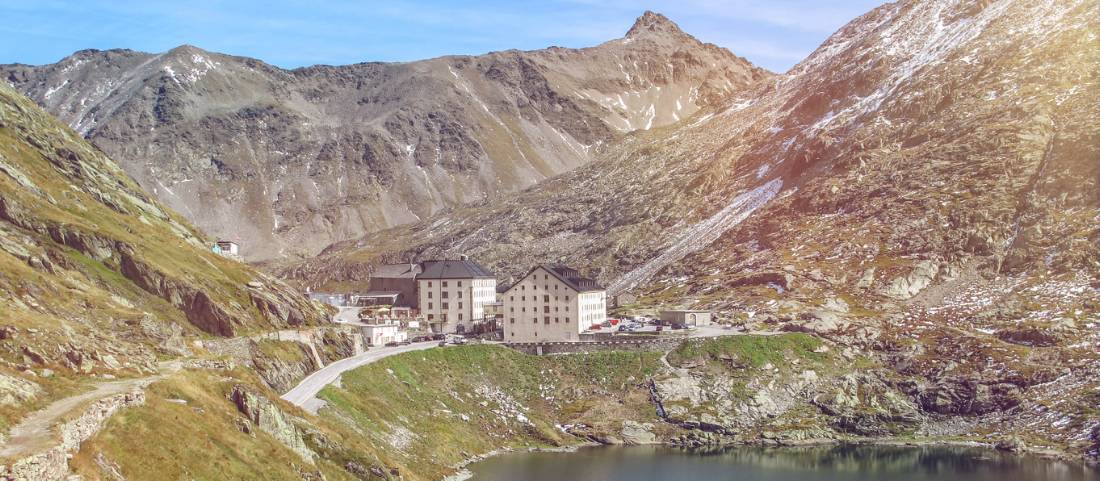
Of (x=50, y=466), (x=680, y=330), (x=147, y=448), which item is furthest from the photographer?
(x=680, y=330)

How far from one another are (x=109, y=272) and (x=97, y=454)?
56.3 metres

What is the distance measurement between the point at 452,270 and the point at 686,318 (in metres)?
36.7

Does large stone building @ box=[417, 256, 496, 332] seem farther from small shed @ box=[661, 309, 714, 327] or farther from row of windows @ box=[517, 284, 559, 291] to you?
small shed @ box=[661, 309, 714, 327]

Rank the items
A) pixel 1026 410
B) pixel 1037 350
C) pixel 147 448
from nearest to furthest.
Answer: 1. pixel 147 448
2. pixel 1026 410
3. pixel 1037 350

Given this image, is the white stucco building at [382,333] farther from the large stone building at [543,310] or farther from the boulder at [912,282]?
the boulder at [912,282]

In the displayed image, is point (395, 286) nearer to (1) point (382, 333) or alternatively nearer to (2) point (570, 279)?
(1) point (382, 333)

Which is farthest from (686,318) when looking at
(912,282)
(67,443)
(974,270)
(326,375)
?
(67,443)

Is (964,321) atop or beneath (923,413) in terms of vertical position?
atop

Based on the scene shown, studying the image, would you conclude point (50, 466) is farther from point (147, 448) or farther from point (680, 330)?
point (680, 330)

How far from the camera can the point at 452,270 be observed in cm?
16125

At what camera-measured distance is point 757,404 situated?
12744 cm

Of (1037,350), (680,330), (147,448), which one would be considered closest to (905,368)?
(1037,350)

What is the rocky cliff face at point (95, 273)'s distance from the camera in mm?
66062

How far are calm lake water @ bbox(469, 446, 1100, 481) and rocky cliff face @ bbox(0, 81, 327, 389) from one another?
31.4 m
